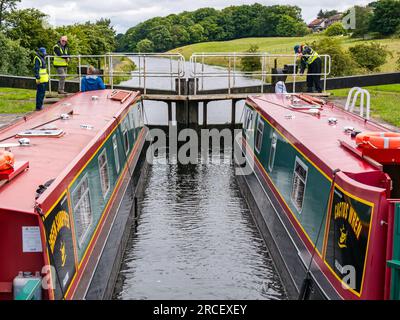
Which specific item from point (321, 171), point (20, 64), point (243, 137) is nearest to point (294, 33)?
point (20, 64)

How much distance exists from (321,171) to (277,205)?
2164 mm

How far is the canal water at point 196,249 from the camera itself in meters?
7.94

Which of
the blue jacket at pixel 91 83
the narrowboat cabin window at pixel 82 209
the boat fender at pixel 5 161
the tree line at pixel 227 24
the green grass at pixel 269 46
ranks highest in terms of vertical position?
the tree line at pixel 227 24

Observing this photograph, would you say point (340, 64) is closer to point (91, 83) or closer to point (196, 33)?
point (91, 83)

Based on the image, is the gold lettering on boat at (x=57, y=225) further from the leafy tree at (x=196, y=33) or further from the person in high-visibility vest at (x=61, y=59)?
the leafy tree at (x=196, y=33)

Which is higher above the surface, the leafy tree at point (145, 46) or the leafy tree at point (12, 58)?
the leafy tree at point (145, 46)

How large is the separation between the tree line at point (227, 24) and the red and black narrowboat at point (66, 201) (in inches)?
3238

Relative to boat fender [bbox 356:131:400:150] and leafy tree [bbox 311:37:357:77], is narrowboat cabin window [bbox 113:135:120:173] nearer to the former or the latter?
boat fender [bbox 356:131:400:150]

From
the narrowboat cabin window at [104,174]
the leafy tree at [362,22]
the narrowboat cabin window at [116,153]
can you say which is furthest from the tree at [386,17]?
the narrowboat cabin window at [104,174]

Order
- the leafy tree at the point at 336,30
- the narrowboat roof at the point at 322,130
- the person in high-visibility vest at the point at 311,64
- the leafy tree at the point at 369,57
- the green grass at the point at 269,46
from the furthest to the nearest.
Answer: the leafy tree at the point at 336,30 → the green grass at the point at 269,46 → the leafy tree at the point at 369,57 → the person in high-visibility vest at the point at 311,64 → the narrowboat roof at the point at 322,130

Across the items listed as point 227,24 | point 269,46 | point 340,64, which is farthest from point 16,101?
point 227,24

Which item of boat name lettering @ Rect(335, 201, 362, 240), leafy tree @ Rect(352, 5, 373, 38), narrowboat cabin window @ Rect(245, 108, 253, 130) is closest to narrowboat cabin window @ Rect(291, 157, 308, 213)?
boat name lettering @ Rect(335, 201, 362, 240)

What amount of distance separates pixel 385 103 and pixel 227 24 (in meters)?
92.0

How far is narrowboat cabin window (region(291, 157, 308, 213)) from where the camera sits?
24.2 feet
